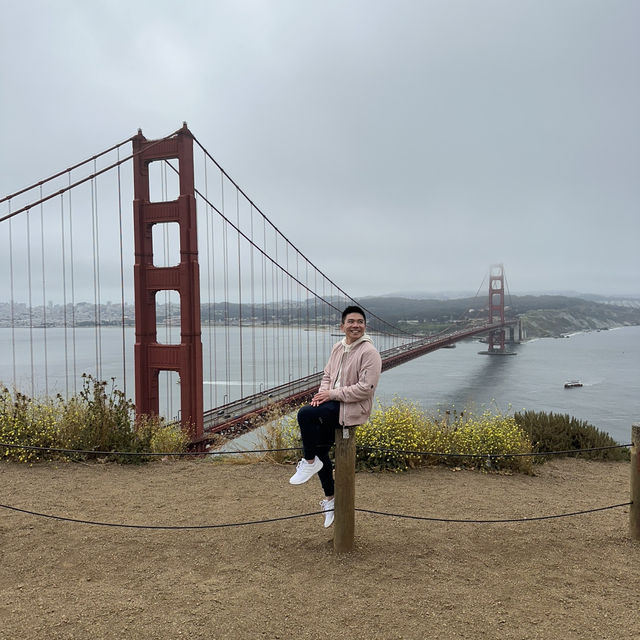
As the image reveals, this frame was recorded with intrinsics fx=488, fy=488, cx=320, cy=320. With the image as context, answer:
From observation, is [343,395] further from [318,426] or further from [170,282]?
[170,282]

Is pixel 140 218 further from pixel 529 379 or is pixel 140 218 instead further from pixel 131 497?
pixel 529 379

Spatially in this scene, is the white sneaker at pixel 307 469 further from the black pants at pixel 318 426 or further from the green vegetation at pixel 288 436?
the green vegetation at pixel 288 436

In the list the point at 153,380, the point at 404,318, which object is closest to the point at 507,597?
the point at 153,380

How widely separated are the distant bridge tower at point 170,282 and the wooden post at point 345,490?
10.3 metres

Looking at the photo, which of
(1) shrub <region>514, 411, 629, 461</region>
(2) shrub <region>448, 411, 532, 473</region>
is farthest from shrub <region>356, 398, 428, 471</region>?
(1) shrub <region>514, 411, 629, 461</region>

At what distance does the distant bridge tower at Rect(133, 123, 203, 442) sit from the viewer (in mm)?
13172

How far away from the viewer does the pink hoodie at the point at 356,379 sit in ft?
10.7

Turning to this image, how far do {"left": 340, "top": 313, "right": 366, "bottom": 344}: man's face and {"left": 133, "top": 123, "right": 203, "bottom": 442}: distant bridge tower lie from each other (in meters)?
10.3

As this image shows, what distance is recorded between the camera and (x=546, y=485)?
18.6 feet

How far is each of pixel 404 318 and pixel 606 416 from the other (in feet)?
141

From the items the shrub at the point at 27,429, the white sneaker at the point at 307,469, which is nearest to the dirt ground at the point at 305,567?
the white sneaker at the point at 307,469

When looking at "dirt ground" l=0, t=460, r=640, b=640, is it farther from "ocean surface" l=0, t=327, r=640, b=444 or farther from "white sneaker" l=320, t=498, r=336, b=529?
"ocean surface" l=0, t=327, r=640, b=444

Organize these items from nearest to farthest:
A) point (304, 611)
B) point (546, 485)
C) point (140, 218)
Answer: point (304, 611), point (546, 485), point (140, 218)

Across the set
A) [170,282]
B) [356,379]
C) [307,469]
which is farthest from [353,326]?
[170,282]
